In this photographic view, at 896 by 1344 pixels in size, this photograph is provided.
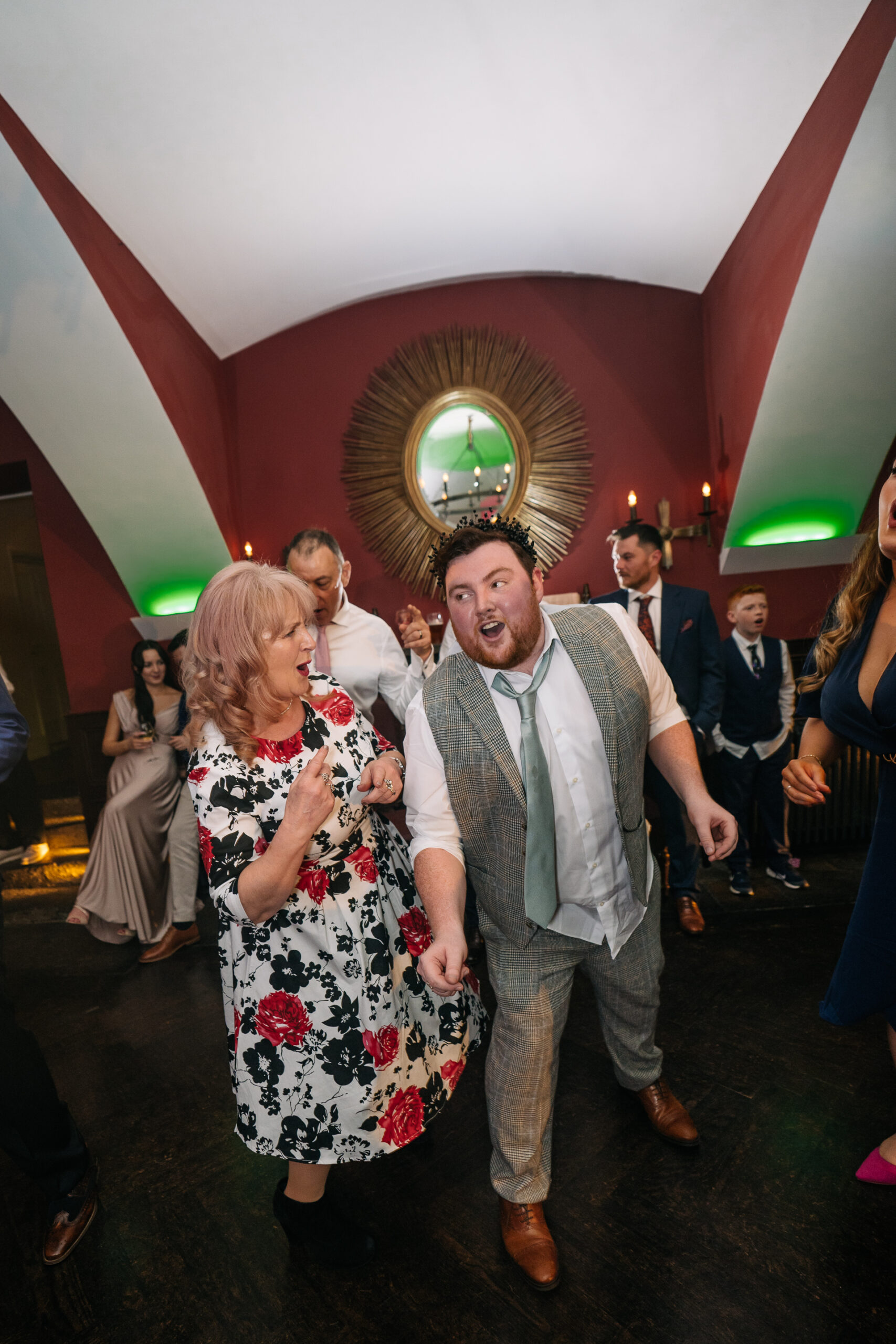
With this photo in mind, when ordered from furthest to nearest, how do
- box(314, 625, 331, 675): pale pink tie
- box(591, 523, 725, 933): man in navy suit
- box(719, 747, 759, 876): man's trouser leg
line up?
1. box(719, 747, 759, 876): man's trouser leg
2. box(591, 523, 725, 933): man in navy suit
3. box(314, 625, 331, 675): pale pink tie

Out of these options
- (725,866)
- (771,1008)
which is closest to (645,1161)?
(771,1008)

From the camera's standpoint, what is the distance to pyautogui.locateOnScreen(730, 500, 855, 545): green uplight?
418 centimetres

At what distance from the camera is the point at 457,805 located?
1.61m

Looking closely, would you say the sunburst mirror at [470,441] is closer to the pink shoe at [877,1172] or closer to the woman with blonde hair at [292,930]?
the woman with blonde hair at [292,930]

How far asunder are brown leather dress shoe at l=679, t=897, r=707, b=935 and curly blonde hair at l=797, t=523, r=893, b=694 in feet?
5.79

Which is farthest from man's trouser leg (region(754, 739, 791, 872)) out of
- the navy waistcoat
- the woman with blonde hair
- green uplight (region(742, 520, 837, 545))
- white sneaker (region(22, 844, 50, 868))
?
white sneaker (region(22, 844, 50, 868))

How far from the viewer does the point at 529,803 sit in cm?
155

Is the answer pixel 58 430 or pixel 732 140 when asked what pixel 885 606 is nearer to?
pixel 732 140

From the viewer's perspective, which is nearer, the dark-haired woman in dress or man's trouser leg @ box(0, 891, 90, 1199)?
man's trouser leg @ box(0, 891, 90, 1199)

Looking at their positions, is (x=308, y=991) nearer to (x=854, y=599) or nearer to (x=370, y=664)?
(x=370, y=664)

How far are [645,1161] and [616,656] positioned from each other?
139cm

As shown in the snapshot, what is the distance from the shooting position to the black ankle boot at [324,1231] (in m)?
1.58

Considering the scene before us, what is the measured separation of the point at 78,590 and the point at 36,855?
1972mm

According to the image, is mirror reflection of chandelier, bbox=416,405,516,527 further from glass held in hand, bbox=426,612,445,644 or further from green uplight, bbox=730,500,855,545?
green uplight, bbox=730,500,855,545
